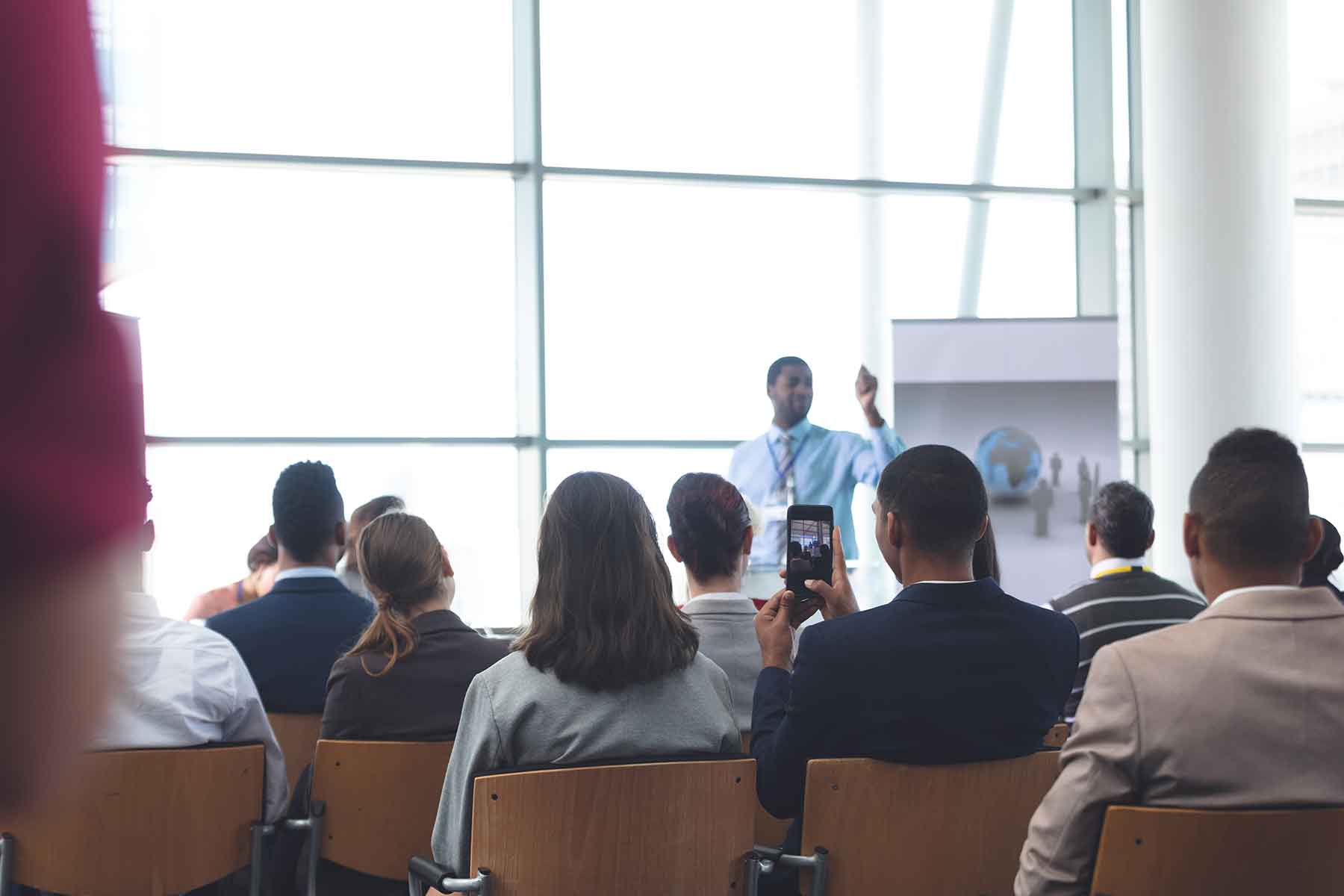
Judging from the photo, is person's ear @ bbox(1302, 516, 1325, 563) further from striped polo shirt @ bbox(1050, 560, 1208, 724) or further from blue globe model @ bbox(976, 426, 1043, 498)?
blue globe model @ bbox(976, 426, 1043, 498)

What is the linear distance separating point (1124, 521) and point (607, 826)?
2418 millimetres

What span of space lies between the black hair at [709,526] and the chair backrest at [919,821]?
36.7 inches

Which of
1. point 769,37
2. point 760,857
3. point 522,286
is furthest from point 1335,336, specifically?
point 760,857

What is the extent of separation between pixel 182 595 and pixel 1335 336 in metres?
7.01

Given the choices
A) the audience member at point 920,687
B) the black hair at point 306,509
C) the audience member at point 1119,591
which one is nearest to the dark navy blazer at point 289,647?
the black hair at point 306,509

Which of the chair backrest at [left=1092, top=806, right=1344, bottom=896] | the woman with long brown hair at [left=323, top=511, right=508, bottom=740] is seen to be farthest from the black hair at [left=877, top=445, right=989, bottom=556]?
the woman with long brown hair at [left=323, top=511, right=508, bottom=740]

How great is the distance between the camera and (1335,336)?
8.15 meters

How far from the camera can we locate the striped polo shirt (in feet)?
12.3

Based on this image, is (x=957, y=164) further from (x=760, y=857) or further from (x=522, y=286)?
(x=760, y=857)

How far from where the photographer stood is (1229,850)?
1.69 metres

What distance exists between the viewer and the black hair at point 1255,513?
6.66 ft

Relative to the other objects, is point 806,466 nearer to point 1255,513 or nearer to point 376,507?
point 376,507

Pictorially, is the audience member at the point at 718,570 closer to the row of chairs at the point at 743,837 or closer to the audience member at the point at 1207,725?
the row of chairs at the point at 743,837

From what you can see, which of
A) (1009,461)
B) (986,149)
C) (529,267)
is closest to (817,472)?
(1009,461)
